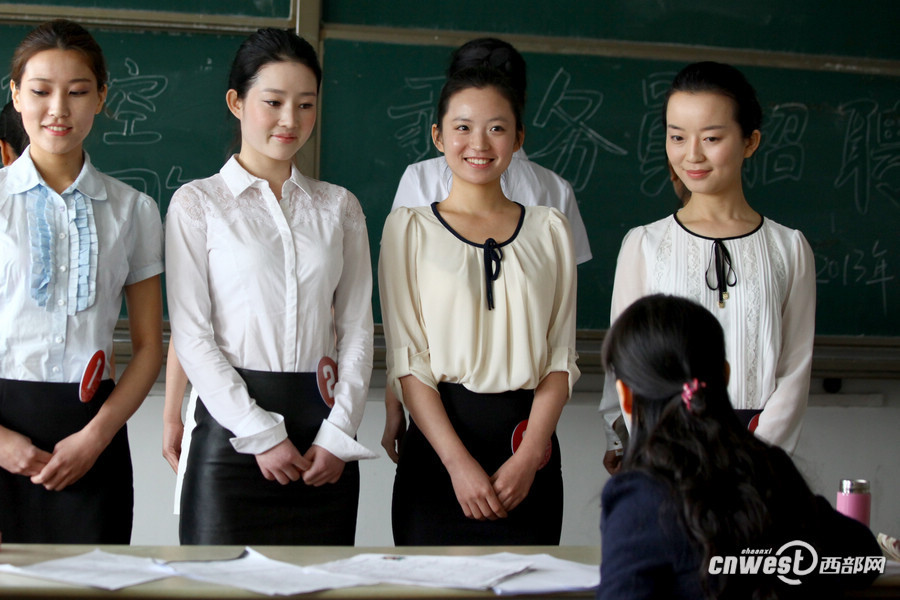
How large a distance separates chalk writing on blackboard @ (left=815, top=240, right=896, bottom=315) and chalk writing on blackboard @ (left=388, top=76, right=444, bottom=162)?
1.46 meters

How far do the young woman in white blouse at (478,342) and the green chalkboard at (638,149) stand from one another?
92cm

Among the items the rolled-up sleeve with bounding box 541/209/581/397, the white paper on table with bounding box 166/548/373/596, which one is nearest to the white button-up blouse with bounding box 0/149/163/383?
the white paper on table with bounding box 166/548/373/596

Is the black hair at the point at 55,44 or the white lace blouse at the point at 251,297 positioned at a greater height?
the black hair at the point at 55,44

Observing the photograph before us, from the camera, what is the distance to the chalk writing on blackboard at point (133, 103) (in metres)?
3.04

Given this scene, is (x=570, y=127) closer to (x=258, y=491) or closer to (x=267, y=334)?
(x=267, y=334)

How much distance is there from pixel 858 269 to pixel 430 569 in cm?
252

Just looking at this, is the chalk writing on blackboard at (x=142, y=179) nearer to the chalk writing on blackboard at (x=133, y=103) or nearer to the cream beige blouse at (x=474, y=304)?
the chalk writing on blackboard at (x=133, y=103)

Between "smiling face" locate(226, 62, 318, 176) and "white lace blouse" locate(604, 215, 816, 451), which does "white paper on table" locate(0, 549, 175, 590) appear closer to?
"smiling face" locate(226, 62, 318, 176)

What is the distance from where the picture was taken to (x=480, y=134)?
223 centimetres

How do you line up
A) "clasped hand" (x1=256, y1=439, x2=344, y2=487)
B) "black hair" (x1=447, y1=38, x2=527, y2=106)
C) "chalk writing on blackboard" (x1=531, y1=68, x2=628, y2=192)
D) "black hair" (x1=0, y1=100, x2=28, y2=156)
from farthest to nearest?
"chalk writing on blackboard" (x1=531, y1=68, x2=628, y2=192) < "black hair" (x1=447, y1=38, x2=527, y2=106) < "black hair" (x1=0, y1=100, x2=28, y2=156) < "clasped hand" (x1=256, y1=439, x2=344, y2=487)

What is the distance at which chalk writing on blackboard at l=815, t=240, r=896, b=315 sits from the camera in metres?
3.39

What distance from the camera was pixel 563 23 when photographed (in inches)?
129

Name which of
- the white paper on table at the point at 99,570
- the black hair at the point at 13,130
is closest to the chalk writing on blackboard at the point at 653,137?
the black hair at the point at 13,130

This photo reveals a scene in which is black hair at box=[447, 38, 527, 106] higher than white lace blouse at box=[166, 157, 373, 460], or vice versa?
black hair at box=[447, 38, 527, 106]
